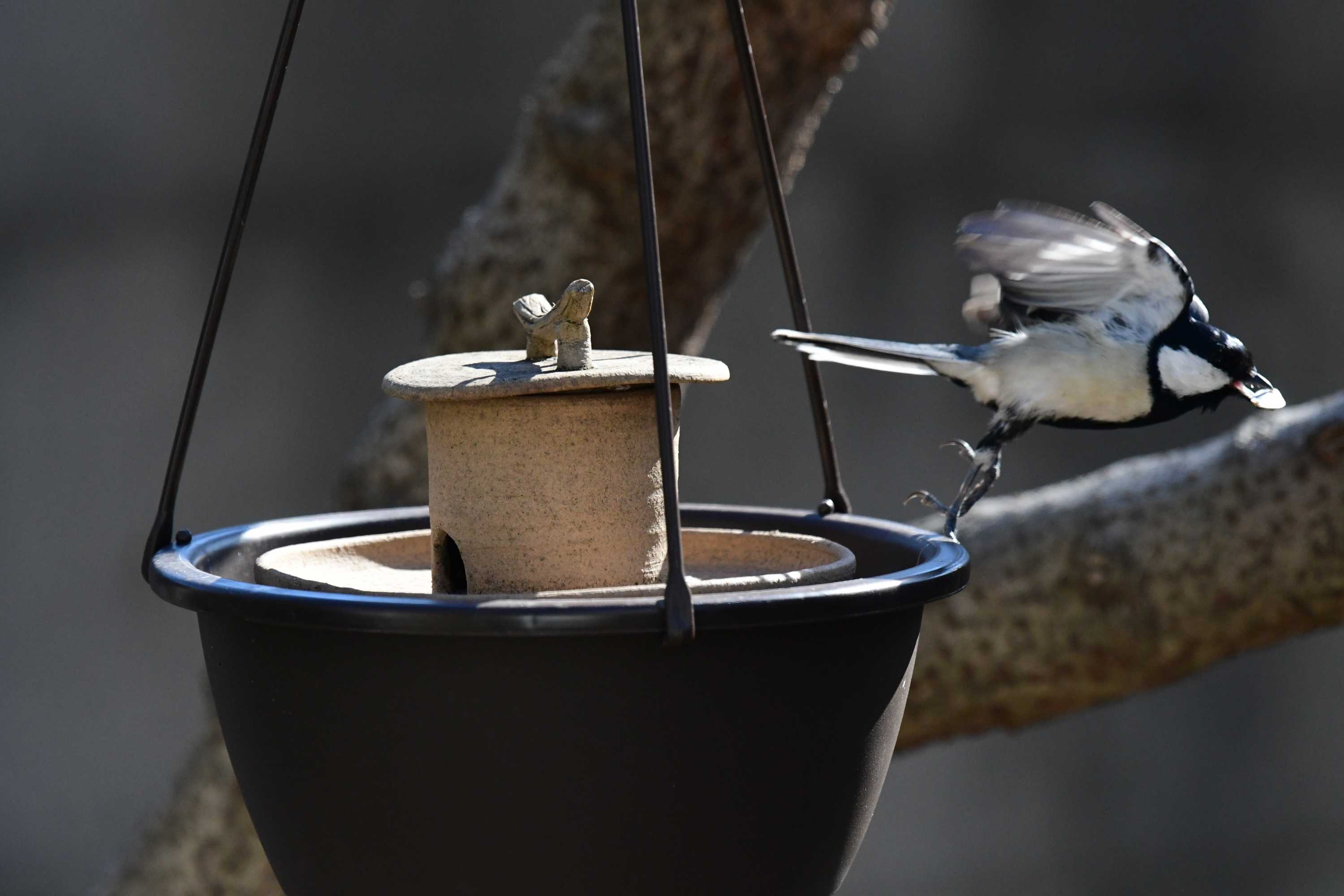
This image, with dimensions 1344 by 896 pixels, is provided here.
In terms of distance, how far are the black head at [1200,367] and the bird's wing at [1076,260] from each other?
2 cm

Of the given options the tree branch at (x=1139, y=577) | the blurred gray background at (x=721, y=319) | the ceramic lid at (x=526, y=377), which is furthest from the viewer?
the blurred gray background at (x=721, y=319)

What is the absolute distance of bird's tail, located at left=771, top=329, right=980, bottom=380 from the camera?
1342mm

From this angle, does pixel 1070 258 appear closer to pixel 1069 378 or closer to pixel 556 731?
pixel 1069 378

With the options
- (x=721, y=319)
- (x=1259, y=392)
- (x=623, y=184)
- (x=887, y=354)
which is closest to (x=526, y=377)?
(x=887, y=354)

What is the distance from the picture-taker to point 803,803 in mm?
1033

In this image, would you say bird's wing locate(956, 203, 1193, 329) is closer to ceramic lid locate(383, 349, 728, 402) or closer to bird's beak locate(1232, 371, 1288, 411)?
bird's beak locate(1232, 371, 1288, 411)

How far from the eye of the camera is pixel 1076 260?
4.28ft

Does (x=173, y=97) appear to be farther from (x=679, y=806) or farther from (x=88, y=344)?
(x=679, y=806)

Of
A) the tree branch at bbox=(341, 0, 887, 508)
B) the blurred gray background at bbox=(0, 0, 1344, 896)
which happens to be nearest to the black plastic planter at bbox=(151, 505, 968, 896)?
the tree branch at bbox=(341, 0, 887, 508)

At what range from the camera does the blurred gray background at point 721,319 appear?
339 centimetres

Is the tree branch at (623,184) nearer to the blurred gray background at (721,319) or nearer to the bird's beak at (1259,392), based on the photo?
the blurred gray background at (721,319)

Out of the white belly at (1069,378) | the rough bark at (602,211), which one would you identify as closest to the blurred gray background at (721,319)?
the rough bark at (602,211)

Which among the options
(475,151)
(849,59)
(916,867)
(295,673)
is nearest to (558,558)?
(295,673)

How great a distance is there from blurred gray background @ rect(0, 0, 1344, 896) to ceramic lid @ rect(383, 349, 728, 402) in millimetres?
2259
